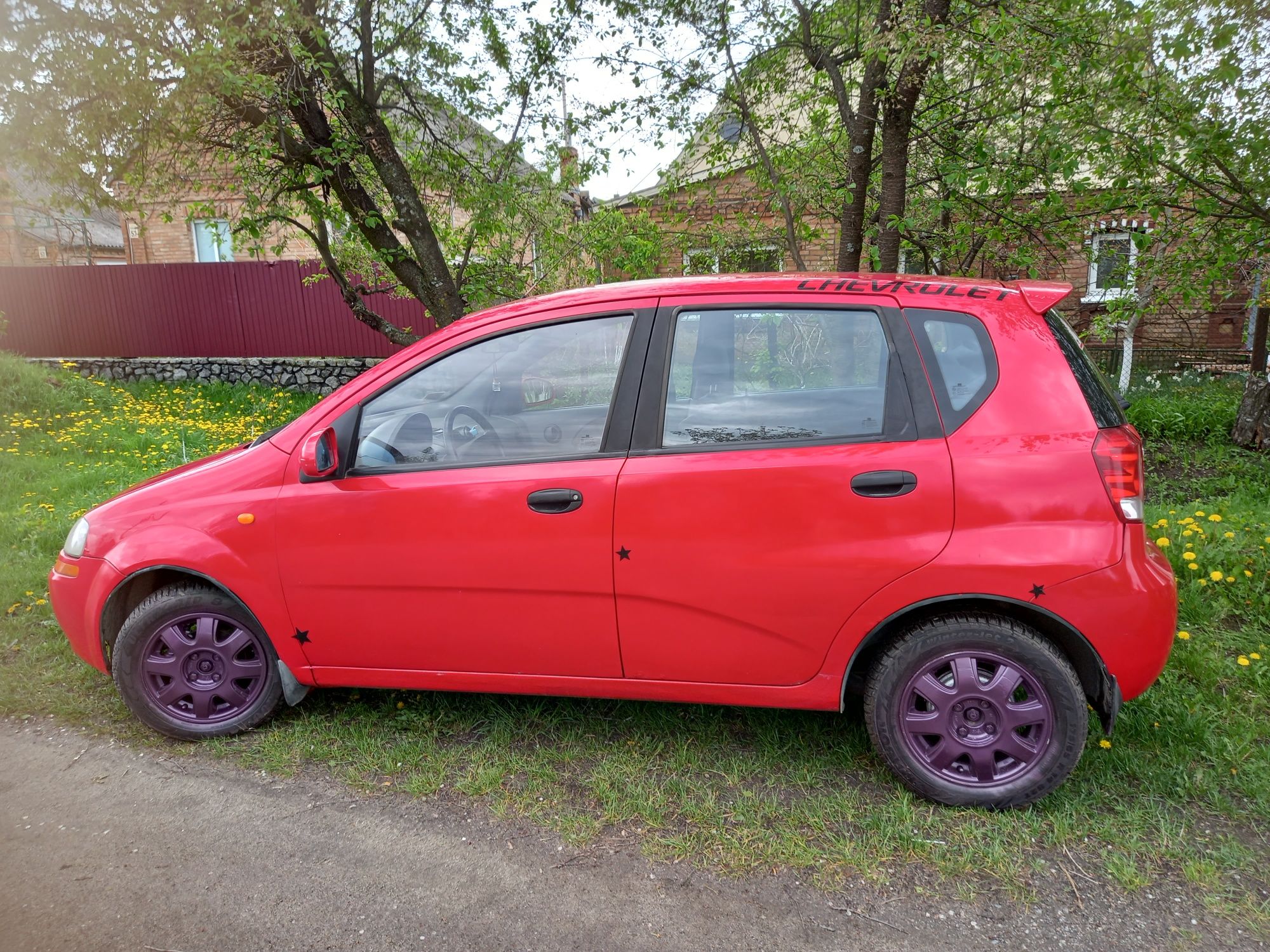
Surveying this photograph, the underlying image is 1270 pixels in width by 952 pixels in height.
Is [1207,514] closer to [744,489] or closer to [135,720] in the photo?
[744,489]

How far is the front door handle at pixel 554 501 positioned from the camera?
9.12 ft

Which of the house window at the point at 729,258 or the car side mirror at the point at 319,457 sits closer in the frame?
the car side mirror at the point at 319,457

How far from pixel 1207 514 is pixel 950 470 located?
3375 mm

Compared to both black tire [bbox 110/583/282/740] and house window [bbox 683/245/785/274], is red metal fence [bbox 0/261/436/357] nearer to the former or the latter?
house window [bbox 683/245/785/274]

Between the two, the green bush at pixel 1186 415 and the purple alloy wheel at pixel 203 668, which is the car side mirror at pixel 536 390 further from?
the green bush at pixel 1186 415

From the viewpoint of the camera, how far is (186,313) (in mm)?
14602

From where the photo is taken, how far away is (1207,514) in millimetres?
4871

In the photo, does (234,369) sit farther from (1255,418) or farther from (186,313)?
(1255,418)

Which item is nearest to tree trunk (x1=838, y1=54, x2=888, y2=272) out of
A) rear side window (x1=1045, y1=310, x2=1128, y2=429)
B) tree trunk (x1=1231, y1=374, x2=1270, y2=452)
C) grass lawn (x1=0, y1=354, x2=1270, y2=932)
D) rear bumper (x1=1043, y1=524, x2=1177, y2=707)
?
grass lawn (x1=0, y1=354, x2=1270, y2=932)

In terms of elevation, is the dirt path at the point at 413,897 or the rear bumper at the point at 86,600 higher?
the rear bumper at the point at 86,600

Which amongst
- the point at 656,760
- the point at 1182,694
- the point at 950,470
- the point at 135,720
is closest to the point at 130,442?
the point at 135,720

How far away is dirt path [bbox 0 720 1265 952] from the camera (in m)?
2.26

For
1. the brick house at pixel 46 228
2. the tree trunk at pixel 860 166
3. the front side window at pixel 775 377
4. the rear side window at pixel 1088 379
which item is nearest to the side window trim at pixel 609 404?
the front side window at pixel 775 377

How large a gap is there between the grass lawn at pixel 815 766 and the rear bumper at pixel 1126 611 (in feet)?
1.77
